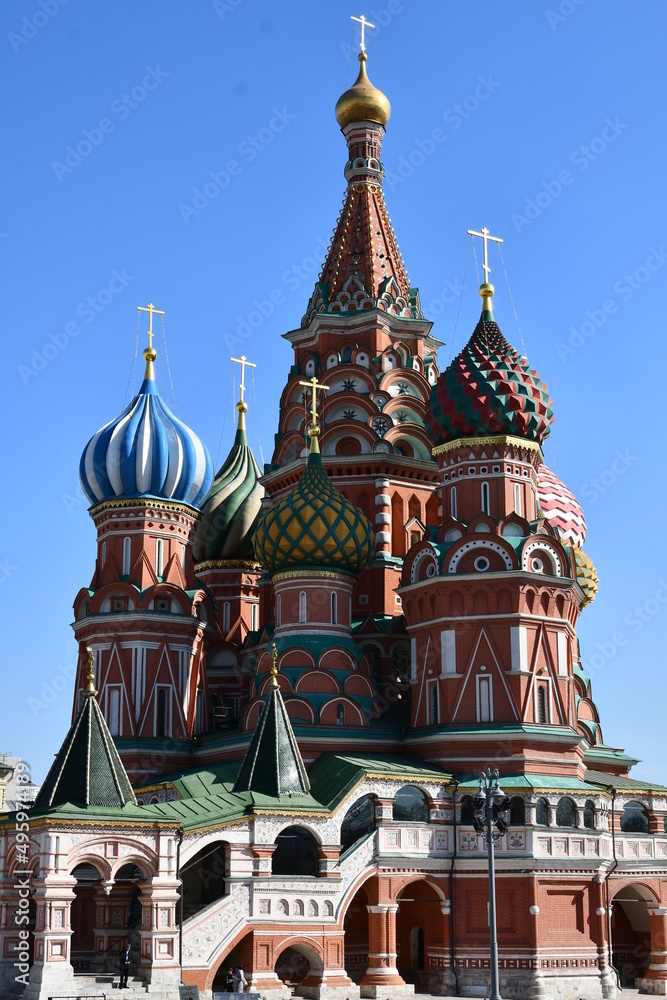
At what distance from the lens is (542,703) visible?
30.8 meters

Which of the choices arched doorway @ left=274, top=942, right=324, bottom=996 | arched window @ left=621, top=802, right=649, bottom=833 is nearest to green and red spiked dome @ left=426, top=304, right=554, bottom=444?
arched window @ left=621, top=802, right=649, bottom=833

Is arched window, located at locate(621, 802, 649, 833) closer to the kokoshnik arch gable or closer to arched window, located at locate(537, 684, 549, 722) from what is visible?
the kokoshnik arch gable

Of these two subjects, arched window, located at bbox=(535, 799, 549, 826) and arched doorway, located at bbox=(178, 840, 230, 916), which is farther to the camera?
arched window, located at bbox=(535, 799, 549, 826)

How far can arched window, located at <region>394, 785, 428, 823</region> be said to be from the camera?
29438mm

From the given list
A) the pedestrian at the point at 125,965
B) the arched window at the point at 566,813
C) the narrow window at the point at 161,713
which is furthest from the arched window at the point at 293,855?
the narrow window at the point at 161,713

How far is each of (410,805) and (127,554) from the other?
10.5 m

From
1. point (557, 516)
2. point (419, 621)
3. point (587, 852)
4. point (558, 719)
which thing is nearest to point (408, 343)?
point (557, 516)

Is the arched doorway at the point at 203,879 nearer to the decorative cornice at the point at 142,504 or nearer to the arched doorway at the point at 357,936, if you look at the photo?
the arched doorway at the point at 357,936

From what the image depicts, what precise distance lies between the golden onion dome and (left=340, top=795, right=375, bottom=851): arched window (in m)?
19.9

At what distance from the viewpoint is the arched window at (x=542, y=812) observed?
29328 millimetres

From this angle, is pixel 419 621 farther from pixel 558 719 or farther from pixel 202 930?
pixel 202 930

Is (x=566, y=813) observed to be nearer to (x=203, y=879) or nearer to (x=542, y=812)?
(x=542, y=812)

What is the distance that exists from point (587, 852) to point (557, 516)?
433 inches

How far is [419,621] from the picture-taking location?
31938 millimetres
